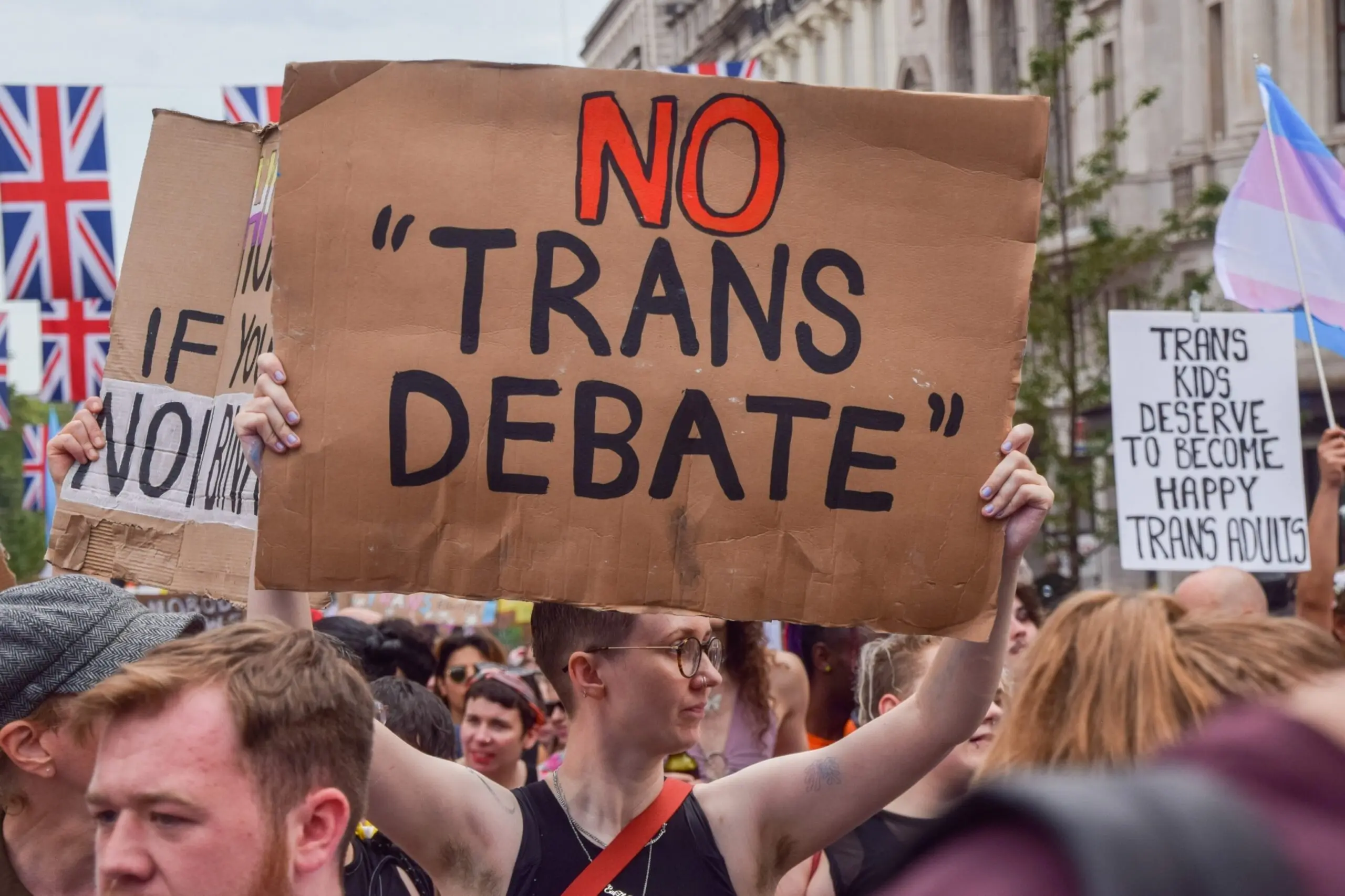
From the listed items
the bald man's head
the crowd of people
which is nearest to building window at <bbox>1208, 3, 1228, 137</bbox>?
the bald man's head

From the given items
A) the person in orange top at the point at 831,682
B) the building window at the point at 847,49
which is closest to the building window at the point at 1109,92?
the building window at the point at 847,49

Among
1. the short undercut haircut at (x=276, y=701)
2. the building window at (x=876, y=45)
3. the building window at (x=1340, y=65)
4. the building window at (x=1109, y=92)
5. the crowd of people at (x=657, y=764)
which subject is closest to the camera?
the crowd of people at (x=657, y=764)

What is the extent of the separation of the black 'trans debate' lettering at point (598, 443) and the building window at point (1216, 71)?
86.4 ft

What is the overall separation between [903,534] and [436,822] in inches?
37.5

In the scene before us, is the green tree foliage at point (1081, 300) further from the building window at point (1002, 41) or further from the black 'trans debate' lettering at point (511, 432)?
the black 'trans debate' lettering at point (511, 432)

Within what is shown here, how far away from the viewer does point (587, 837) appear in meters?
3.02

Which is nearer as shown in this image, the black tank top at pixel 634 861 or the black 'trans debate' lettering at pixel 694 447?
the black 'trans debate' lettering at pixel 694 447

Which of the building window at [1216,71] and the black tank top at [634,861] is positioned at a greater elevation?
the building window at [1216,71]

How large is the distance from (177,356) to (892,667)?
206 centimetres

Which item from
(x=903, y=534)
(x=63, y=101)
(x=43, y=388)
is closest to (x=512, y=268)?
(x=903, y=534)

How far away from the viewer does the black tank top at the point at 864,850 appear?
394cm

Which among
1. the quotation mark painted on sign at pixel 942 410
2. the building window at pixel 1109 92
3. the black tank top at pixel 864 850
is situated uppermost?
the building window at pixel 1109 92

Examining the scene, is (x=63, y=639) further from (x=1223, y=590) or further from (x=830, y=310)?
(x=1223, y=590)

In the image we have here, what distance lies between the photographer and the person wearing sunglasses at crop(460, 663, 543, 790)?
19.5 ft
